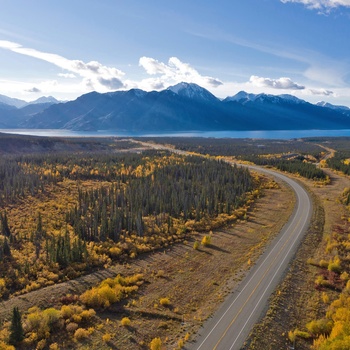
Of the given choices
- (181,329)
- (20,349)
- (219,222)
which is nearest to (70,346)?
(20,349)

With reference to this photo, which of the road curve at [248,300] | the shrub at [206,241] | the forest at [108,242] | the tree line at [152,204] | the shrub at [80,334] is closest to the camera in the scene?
the road curve at [248,300]

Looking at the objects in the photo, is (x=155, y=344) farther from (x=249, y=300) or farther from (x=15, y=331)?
(x=15, y=331)

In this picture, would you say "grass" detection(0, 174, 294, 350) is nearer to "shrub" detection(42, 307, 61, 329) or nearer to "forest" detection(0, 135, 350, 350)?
"forest" detection(0, 135, 350, 350)

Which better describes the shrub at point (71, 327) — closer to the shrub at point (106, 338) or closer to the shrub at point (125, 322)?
the shrub at point (106, 338)

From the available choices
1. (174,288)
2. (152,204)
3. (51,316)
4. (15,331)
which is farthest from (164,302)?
(152,204)

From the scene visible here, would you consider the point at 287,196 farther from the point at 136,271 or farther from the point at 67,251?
the point at 67,251

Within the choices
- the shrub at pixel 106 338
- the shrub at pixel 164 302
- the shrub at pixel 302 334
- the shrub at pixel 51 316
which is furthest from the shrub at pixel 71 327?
the shrub at pixel 302 334

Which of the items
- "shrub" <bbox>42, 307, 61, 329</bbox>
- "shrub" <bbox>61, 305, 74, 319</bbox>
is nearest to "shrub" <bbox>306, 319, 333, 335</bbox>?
"shrub" <bbox>61, 305, 74, 319</bbox>
